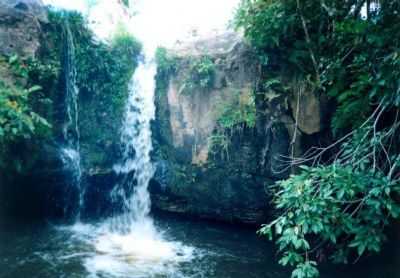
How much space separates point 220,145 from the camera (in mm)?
6750

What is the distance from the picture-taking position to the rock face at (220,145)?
6.28 metres

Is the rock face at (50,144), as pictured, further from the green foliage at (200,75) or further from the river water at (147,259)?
the green foliage at (200,75)

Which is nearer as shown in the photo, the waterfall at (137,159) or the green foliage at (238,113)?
the green foliage at (238,113)

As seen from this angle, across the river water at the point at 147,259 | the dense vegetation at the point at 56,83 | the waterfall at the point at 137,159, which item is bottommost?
the river water at the point at 147,259

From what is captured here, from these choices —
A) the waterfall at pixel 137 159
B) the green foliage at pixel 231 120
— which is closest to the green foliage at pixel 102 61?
the waterfall at pixel 137 159

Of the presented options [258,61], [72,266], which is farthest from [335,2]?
[72,266]

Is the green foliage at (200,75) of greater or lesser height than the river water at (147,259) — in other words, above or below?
above

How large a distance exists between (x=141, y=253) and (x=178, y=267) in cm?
79

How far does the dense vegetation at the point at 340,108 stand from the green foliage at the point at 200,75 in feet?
3.29

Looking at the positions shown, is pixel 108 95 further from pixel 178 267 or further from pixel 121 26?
pixel 178 267

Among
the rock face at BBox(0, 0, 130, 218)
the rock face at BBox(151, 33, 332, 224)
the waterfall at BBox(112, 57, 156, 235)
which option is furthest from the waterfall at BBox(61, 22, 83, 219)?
the rock face at BBox(151, 33, 332, 224)

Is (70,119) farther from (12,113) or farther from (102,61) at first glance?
(12,113)

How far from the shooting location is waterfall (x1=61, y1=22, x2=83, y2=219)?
22.2 ft

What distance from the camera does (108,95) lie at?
738 centimetres
